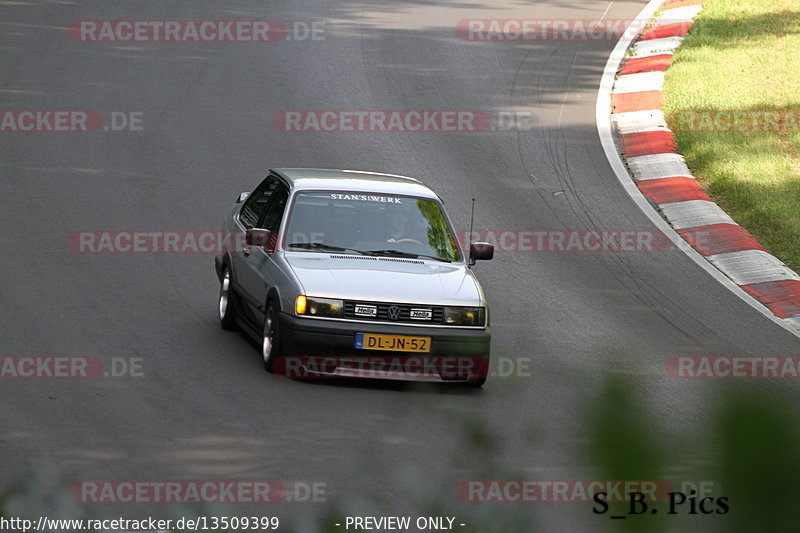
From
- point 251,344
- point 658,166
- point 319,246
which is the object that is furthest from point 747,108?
point 251,344

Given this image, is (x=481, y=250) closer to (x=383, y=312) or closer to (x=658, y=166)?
(x=383, y=312)

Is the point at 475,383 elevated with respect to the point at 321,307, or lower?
lower

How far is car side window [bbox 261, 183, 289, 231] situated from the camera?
9884mm

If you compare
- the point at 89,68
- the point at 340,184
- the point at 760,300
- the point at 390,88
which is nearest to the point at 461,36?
the point at 390,88

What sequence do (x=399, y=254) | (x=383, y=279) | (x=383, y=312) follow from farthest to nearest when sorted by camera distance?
(x=399, y=254), (x=383, y=279), (x=383, y=312)

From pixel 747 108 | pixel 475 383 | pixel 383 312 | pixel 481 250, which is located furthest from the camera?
pixel 747 108

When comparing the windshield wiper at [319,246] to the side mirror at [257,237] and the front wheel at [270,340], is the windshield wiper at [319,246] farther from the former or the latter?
the front wheel at [270,340]

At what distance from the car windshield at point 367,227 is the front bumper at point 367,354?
3.24 ft

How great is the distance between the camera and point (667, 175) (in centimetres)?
1577

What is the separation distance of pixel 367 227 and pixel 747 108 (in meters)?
9.85

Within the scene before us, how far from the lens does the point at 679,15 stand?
2244 centimetres

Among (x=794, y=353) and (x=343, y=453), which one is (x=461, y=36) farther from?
(x=343, y=453)

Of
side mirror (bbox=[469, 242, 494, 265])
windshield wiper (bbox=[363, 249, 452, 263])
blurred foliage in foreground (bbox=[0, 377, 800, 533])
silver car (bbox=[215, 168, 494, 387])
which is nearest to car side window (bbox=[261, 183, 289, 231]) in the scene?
silver car (bbox=[215, 168, 494, 387])

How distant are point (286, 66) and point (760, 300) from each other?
10.1m
